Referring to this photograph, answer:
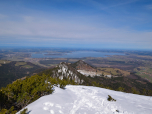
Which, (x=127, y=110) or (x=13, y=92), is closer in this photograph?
(x=13, y=92)

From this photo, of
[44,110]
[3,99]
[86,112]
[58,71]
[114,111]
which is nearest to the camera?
[44,110]

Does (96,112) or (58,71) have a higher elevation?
(96,112)

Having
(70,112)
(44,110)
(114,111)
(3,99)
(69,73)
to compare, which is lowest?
(69,73)

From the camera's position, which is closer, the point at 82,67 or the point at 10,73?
the point at 82,67

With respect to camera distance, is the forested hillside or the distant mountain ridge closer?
the distant mountain ridge

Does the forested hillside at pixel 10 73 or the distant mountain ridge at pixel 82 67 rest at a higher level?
the distant mountain ridge at pixel 82 67

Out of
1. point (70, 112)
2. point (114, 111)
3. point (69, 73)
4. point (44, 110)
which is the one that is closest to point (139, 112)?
point (114, 111)

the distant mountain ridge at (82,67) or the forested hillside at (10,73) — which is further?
the forested hillside at (10,73)

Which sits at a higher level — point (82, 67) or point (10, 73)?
point (82, 67)

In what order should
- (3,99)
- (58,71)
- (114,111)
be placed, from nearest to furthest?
(3,99)
(114,111)
(58,71)

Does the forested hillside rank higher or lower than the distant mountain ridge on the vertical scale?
lower

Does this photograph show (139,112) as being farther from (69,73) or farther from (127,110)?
(69,73)
